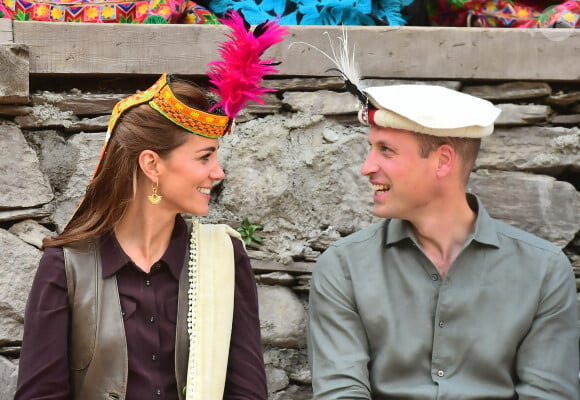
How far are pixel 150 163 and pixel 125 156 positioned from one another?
0.08 meters

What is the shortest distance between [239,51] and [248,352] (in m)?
0.92

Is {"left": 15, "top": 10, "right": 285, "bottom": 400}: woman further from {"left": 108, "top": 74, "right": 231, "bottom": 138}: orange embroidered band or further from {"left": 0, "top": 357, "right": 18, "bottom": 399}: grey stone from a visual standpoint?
{"left": 0, "top": 357, "right": 18, "bottom": 399}: grey stone

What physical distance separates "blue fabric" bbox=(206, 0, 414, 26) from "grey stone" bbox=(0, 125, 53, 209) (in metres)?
0.98

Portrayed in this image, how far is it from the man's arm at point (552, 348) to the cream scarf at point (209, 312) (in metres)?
0.89

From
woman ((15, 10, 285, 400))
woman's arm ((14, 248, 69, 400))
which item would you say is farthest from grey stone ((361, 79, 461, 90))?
woman's arm ((14, 248, 69, 400))

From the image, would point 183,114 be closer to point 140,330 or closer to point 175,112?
point 175,112

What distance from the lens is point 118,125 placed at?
2.79 m

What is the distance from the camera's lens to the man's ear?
9.45ft

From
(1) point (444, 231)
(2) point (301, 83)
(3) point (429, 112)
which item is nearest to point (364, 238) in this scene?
(1) point (444, 231)

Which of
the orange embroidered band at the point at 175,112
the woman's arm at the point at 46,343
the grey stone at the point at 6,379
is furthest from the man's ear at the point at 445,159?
the grey stone at the point at 6,379

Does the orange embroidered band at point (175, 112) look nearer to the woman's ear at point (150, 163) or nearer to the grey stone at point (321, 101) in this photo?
the woman's ear at point (150, 163)

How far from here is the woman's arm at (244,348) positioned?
285 cm

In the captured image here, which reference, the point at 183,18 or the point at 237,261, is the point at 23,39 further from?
the point at 237,261

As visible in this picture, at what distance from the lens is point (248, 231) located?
3.41 meters
